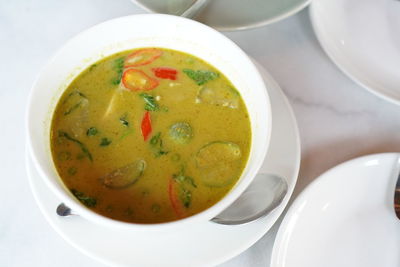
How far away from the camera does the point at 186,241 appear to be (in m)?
1.24

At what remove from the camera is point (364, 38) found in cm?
163

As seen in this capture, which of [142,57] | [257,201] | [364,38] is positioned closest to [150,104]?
[142,57]

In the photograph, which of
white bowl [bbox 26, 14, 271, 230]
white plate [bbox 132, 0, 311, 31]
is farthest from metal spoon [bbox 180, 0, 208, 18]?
white bowl [bbox 26, 14, 271, 230]

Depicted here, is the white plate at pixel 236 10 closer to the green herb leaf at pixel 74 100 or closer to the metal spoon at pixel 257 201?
the green herb leaf at pixel 74 100

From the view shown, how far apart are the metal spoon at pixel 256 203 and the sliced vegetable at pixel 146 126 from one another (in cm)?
27

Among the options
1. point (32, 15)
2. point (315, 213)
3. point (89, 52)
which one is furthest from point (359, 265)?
point (32, 15)

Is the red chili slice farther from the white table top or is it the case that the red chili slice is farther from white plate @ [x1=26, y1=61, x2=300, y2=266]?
the white table top

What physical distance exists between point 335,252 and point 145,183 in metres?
0.52

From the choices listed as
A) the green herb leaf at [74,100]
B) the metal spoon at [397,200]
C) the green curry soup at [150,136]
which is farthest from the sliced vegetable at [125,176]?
the metal spoon at [397,200]

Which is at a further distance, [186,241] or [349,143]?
[349,143]

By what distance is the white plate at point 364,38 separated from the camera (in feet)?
5.07

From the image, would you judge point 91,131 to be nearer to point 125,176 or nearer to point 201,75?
point 125,176

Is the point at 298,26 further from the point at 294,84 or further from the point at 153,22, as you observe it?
Result: the point at 153,22

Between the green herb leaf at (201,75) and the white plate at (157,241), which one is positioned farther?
the green herb leaf at (201,75)
